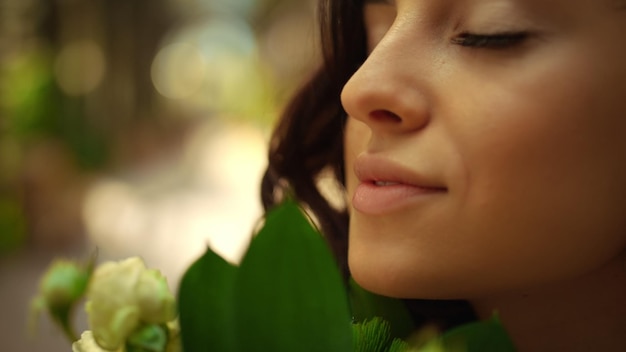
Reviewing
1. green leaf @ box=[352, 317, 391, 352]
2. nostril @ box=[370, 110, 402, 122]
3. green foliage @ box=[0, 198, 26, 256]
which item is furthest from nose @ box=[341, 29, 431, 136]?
green foliage @ box=[0, 198, 26, 256]

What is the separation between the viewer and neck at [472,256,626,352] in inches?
23.3

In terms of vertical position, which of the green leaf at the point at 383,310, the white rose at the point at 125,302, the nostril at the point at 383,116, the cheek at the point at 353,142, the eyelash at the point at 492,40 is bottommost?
the green leaf at the point at 383,310

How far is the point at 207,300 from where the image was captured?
1.32 feet

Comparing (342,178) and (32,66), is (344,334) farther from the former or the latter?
(32,66)

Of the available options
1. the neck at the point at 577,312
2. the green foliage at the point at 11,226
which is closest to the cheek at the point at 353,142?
the neck at the point at 577,312

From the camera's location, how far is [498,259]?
534 mm

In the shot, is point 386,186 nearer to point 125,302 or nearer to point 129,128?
point 125,302

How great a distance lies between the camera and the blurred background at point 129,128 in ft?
10.6

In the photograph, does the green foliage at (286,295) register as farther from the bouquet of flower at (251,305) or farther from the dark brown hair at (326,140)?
the dark brown hair at (326,140)

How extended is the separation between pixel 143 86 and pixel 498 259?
5895mm

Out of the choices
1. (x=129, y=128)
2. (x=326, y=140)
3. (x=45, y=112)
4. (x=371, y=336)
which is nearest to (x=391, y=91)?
(x=371, y=336)

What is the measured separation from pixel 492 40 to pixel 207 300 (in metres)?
0.27

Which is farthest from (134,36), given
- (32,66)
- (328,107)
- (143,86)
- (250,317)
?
(250,317)

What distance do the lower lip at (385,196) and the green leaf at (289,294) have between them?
0.54 ft
